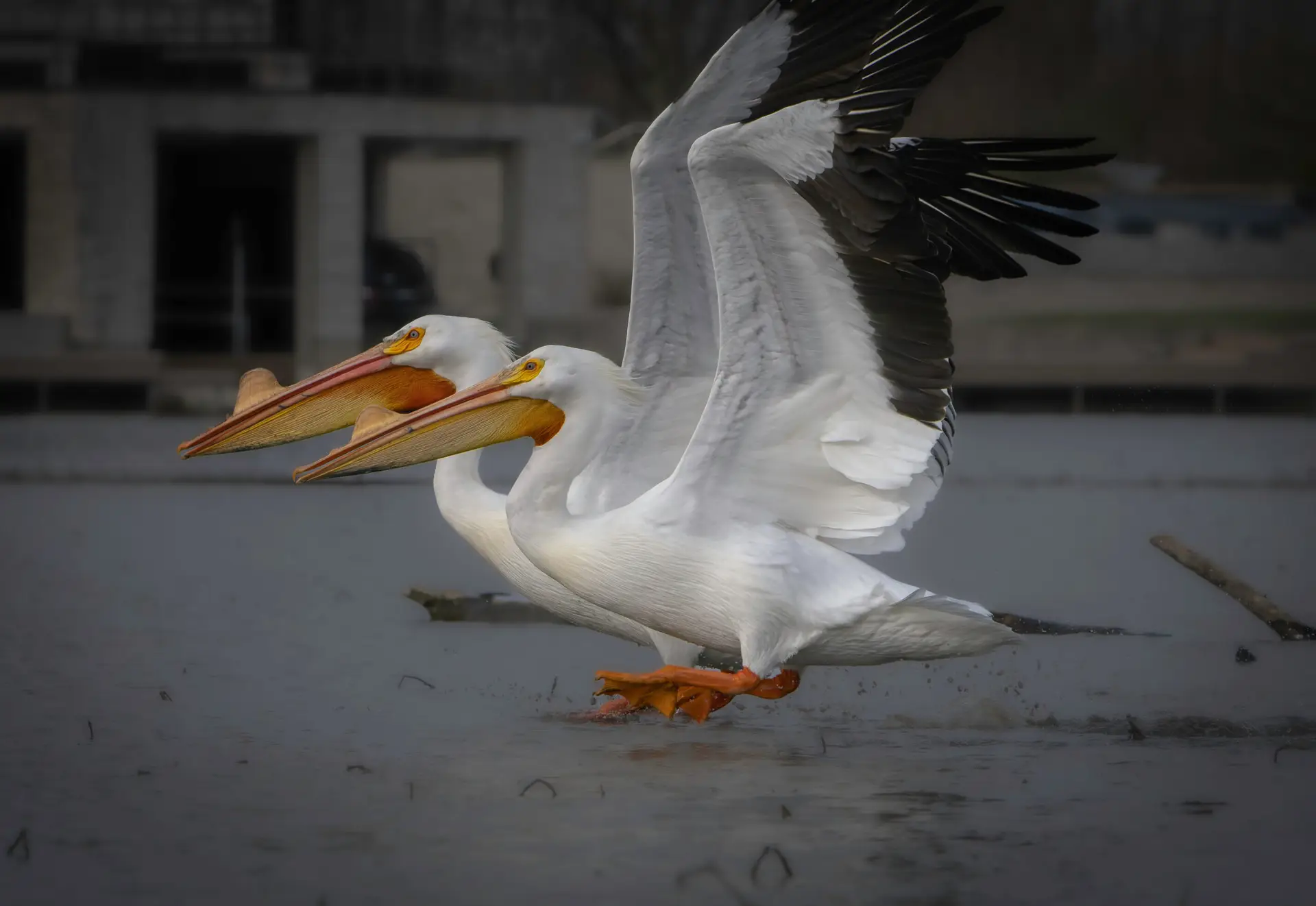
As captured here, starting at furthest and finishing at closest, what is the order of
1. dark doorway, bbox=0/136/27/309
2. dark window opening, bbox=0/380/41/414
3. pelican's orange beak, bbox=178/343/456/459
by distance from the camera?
dark doorway, bbox=0/136/27/309, dark window opening, bbox=0/380/41/414, pelican's orange beak, bbox=178/343/456/459

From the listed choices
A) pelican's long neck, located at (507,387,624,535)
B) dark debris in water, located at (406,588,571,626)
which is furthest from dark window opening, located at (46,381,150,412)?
pelican's long neck, located at (507,387,624,535)

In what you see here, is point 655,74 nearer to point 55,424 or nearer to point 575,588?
point 55,424

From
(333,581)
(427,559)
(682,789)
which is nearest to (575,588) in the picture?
(682,789)

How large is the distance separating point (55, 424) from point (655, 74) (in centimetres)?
1170

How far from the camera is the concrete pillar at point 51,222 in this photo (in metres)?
20.0

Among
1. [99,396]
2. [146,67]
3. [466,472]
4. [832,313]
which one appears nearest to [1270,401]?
[99,396]

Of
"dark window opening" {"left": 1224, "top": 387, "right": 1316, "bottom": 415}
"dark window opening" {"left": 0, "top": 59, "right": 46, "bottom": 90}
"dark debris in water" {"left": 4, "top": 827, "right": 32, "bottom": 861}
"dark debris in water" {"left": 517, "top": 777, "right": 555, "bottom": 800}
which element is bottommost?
"dark window opening" {"left": 1224, "top": 387, "right": 1316, "bottom": 415}

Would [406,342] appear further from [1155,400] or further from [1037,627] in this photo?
[1155,400]

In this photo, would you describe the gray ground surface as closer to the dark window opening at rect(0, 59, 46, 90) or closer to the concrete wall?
the concrete wall

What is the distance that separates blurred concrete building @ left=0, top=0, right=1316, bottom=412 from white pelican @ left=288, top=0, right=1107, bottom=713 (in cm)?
1321

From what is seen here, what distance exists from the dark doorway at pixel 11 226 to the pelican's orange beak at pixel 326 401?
16415 millimetres

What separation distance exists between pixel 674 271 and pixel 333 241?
47.6 ft

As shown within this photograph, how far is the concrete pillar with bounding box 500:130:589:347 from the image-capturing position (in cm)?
2039

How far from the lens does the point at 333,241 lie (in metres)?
20.0
